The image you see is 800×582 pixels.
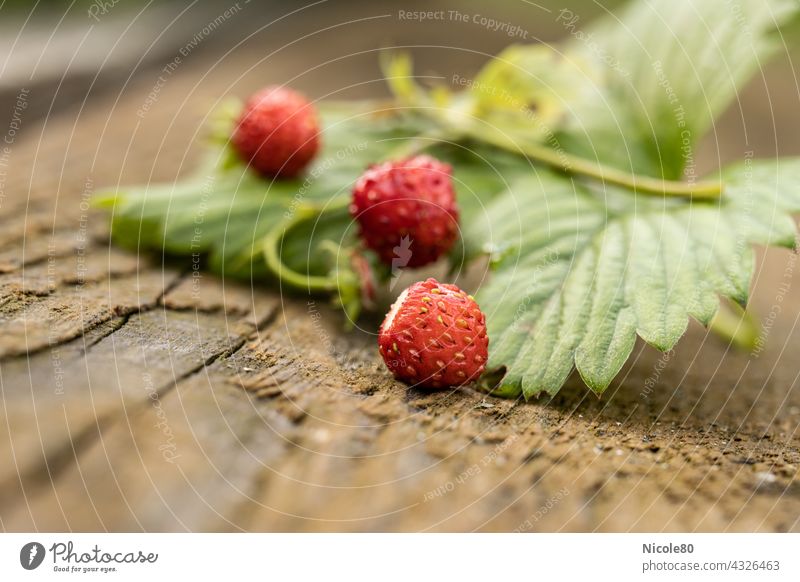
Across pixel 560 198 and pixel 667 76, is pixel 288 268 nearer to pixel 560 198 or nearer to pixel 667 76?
pixel 560 198

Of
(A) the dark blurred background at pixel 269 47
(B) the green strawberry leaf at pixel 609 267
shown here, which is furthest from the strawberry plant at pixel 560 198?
(A) the dark blurred background at pixel 269 47

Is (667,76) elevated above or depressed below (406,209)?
above

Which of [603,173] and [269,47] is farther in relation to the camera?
[269,47]

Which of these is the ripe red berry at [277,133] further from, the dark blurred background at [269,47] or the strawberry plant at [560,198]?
the dark blurred background at [269,47]

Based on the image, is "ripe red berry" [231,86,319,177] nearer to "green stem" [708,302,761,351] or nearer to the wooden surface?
the wooden surface

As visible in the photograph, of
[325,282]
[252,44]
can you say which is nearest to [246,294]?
[325,282]

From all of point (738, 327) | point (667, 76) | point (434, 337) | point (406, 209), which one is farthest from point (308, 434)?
point (667, 76)

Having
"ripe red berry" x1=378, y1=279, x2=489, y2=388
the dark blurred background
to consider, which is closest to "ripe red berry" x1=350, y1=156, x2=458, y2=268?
"ripe red berry" x1=378, y1=279, x2=489, y2=388
